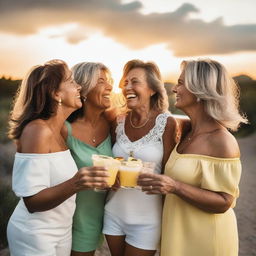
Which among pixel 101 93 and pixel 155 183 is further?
pixel 101 93

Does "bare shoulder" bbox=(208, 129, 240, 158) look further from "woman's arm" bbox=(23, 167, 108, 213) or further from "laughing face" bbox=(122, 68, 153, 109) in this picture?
"laughing face" bbox=(122, 68, 153, 109)

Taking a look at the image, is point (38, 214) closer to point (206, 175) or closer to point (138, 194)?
point (138, 194)

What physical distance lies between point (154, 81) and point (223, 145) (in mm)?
1321

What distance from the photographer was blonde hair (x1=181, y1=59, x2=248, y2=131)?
122 inches

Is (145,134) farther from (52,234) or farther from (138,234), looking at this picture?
(52,234)

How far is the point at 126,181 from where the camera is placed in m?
2.94

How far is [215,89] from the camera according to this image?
310cm

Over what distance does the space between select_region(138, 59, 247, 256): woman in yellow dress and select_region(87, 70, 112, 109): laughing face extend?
3.03 ft

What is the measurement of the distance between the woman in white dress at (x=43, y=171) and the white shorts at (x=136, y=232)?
0.45 m

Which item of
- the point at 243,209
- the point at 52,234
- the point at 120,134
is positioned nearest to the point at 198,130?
the point at 120,134

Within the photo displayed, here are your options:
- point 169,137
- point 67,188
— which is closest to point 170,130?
point 169,137

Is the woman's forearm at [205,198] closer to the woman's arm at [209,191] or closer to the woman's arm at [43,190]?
the woman's arm at [209,191]

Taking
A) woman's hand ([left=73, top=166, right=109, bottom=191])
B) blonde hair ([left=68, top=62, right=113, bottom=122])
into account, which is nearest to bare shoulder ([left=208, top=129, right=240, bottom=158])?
woman's hand ([left=73, top=166, right=109, bottom=191])

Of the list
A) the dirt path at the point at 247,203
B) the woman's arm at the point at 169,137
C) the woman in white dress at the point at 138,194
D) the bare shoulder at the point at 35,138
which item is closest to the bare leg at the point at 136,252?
the woman in white dress at the point at 138,194
